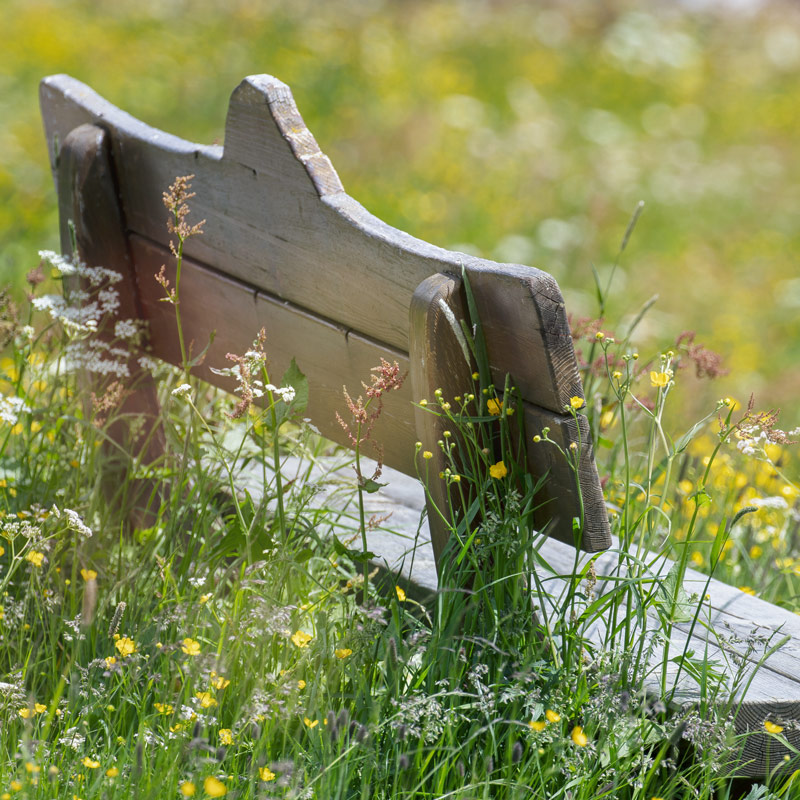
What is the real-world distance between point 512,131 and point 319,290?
8.03 m

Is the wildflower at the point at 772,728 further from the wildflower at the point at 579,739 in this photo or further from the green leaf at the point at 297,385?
the green leaf at the point at 297,385

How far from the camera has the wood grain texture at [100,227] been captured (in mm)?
2066

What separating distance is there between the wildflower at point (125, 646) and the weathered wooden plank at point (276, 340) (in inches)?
22.7

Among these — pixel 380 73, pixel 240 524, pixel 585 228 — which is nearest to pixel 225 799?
pixel 240 524

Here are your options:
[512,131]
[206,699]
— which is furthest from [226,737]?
[512,131]

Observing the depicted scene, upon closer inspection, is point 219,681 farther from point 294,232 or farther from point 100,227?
point 100,227

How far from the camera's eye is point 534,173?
8484mm

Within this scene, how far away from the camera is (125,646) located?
5.06 feet

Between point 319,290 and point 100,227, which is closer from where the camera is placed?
point 319,290

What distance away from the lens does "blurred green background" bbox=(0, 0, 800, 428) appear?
6941mm

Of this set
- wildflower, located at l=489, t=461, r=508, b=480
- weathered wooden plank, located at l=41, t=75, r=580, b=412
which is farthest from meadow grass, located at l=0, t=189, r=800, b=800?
weathered wooden plank, located at l=41, t=75, r=580, b=412

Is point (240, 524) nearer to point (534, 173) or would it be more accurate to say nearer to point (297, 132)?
point (297, 132)

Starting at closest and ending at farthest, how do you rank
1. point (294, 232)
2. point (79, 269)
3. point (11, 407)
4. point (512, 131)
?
point (294, 232) < point (11, 407) < point (79, 269) < point (512, 131)

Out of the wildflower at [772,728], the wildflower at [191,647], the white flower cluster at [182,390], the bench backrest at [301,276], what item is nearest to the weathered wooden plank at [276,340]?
the bench backrest at [301,276]
